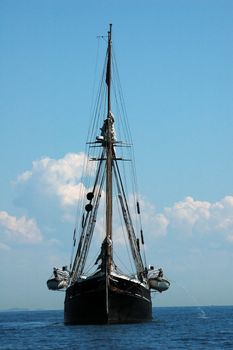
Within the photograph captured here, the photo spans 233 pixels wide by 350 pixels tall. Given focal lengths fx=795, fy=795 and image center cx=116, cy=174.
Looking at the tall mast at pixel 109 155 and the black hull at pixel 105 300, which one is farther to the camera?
the tall mast at pixel 109 155

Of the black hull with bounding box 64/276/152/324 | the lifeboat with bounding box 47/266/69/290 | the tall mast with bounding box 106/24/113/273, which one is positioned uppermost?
the tall mast with bounding box 106/24/113/273

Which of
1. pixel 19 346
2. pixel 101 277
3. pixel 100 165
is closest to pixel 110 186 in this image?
pixel 100 165

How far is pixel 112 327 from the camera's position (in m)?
66.9

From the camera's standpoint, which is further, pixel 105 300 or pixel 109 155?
pixel 109 155

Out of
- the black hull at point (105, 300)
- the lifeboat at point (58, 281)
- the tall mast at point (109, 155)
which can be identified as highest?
the tall mast at point (109, 155)

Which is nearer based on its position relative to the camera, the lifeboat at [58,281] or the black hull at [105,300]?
the black hull at [105,300]

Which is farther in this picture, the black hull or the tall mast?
the tall mast

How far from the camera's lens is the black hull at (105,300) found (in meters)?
69.4

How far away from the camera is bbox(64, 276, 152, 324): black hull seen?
6944 cm

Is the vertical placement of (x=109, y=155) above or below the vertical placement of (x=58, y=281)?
above

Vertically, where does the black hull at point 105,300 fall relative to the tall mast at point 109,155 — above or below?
below

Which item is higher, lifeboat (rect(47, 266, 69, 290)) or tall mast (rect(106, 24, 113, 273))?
tall mast (rect(106, 24, 113, 273))

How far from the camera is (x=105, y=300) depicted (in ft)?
227

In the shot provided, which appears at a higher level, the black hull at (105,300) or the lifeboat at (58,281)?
the lifeboat at (58,281)
